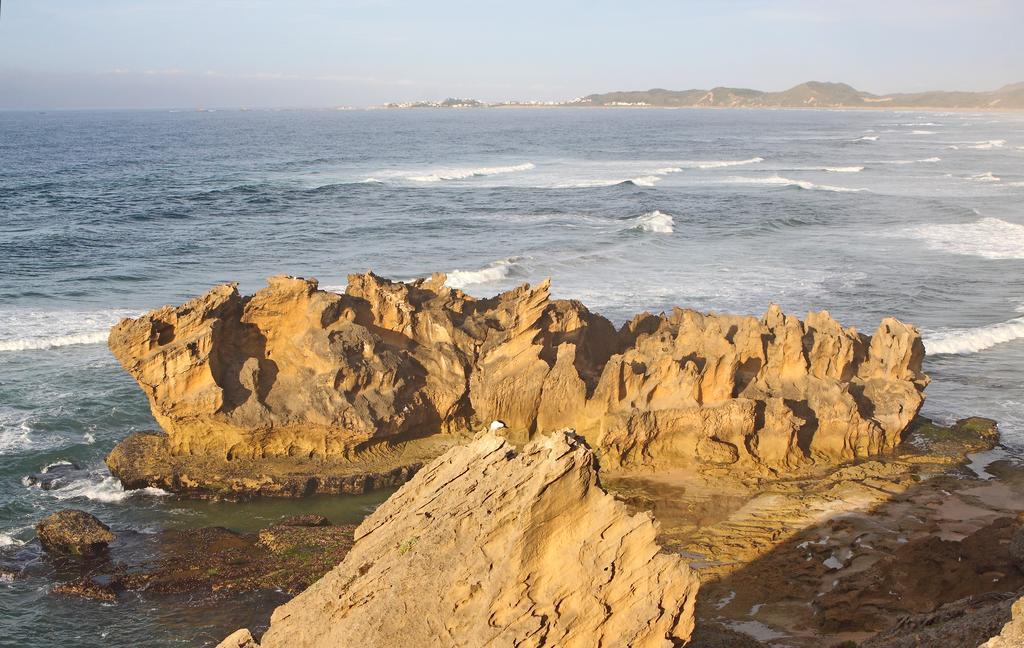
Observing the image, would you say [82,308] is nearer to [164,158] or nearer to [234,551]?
[234,551]

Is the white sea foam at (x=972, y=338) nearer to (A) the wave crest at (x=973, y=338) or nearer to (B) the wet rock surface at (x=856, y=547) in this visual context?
(A) the wave crest at (x=973, y=338)

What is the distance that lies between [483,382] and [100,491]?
661 centimetres

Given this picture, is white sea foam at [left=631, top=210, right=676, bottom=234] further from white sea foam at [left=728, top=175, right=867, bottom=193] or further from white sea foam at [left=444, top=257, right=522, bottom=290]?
white sea foam at [left=728, top=175, right=867, bottom=193]

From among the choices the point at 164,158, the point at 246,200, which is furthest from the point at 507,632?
the point at 164,158

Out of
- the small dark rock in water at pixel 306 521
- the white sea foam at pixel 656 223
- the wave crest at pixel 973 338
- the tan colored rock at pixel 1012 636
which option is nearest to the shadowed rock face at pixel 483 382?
the small dark rock in water at pixel 306 521

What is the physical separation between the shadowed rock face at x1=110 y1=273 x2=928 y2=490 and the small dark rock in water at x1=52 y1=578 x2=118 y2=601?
10.7 feet

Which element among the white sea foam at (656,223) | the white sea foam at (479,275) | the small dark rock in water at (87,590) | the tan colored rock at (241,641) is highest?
the white sea foam at (656,223)

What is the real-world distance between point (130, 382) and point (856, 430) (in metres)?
15.0

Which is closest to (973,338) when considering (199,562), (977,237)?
(977,237)

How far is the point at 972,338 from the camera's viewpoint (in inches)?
997

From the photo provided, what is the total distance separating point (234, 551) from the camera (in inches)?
547

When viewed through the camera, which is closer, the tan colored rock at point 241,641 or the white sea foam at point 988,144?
the tan colored rock at point 241,641

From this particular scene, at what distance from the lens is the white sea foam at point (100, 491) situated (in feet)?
52.3

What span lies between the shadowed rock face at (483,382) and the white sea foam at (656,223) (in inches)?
1060
